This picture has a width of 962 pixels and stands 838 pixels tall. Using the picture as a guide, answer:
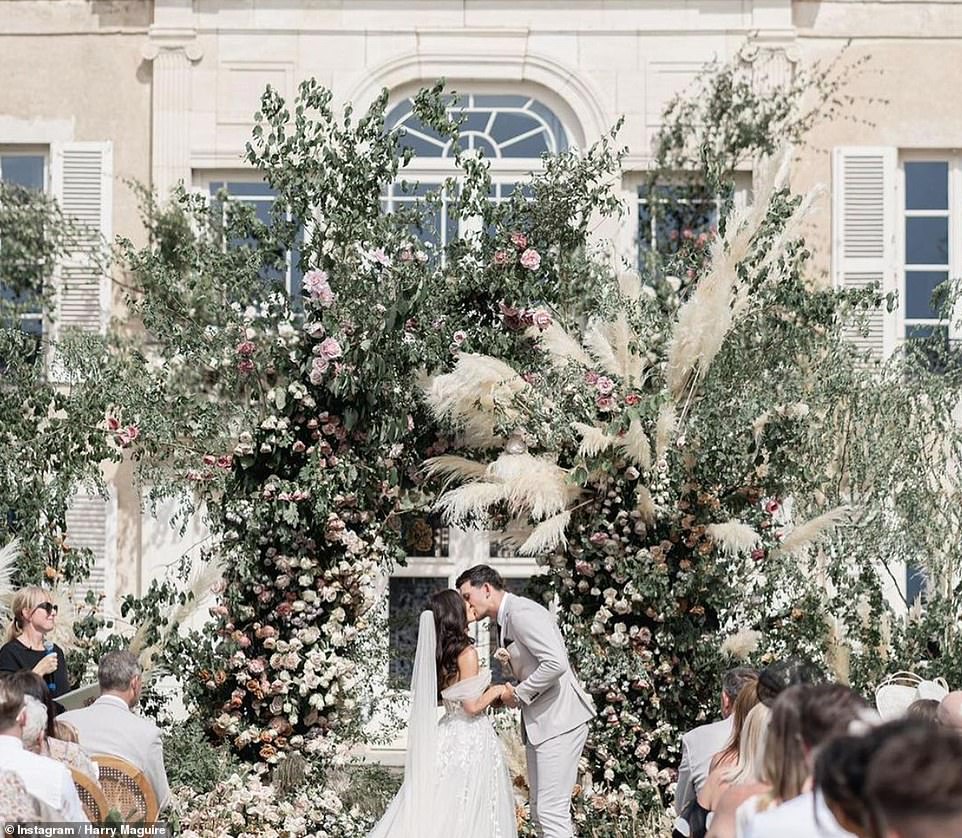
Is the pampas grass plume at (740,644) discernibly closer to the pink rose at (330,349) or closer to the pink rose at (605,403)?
the pink rose at (605,403)

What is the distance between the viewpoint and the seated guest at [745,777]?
4.62m

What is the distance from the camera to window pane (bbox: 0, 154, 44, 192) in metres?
14.7

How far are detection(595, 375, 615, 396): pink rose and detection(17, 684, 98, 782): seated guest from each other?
4400mm

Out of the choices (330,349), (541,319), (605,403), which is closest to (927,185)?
(541,319)

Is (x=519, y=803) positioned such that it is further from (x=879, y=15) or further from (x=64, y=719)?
(x=879, y=15)

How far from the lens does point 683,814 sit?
6426 mm

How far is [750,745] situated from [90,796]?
2324mm

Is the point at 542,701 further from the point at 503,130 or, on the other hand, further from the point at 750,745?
the point at 503,130

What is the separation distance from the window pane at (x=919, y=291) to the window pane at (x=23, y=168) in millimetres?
8083

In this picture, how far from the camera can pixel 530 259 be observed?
382 inches

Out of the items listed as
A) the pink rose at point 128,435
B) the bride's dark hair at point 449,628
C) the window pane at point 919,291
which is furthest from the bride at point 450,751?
the window pane at point 919,291

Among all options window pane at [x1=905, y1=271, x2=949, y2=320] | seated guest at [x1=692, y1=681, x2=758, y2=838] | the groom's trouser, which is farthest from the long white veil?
window pane at [x1=905, y1=271, x2=949, y2=320]

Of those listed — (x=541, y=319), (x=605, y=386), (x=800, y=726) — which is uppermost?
(x=541, y=319)

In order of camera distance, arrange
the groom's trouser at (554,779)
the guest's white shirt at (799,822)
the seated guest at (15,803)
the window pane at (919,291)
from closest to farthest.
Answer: the guest's white shirt at (799,822), the seated guest at (15,803), the groom's trouser at (554,779), the window pane at (919,291)
